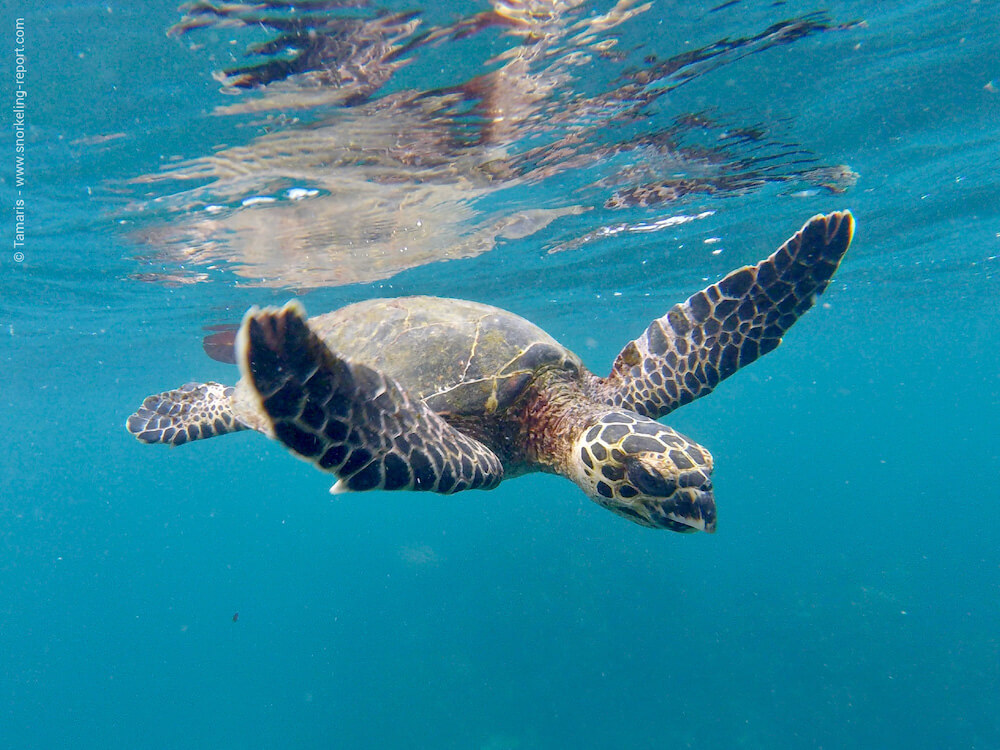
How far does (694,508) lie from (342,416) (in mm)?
2355

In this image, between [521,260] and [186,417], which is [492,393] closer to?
[186,417]

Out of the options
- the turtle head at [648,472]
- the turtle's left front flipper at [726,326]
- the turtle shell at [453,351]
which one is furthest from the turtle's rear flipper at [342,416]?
the turtle's left front flipper at [726,326]

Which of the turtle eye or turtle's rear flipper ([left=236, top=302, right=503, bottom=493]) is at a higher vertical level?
turtle's rear flipper ([left=236, top=302, right=503, bottom=493])

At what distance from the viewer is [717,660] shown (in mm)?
19375

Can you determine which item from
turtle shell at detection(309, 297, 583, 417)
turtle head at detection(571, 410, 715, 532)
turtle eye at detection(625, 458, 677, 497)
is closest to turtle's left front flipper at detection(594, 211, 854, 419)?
turtle shell at detection(309, 297, 583, 417)

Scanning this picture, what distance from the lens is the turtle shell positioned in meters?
5.09

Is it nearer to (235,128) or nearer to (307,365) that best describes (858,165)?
(235,128)

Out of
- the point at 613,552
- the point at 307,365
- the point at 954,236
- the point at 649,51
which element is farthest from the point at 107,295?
the point at 954,236

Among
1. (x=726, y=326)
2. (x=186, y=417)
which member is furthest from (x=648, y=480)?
(x=186, y=417)

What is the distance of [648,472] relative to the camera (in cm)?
362

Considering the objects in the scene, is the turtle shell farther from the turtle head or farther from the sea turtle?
the turtle head

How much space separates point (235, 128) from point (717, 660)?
2152 centimetres

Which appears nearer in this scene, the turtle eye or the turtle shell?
the turtle eye

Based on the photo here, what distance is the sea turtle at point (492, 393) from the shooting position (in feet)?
8.64
